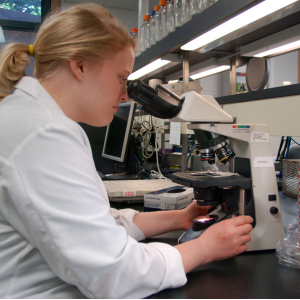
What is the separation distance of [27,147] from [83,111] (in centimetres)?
27

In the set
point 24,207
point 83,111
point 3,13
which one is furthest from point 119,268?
point 3,13

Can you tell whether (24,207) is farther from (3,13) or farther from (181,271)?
(3,13)

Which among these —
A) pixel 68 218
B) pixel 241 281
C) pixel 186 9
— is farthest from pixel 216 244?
pixel 186 9

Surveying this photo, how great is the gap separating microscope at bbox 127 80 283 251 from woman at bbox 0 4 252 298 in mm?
153

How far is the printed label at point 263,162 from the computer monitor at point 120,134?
114 cm

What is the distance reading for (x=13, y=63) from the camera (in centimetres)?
72

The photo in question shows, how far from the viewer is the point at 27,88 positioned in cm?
61

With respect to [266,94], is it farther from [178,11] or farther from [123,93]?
[178,11]

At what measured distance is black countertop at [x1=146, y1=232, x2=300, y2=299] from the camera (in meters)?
0.57

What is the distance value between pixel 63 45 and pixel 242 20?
759 millimetres

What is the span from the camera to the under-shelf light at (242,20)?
937mm

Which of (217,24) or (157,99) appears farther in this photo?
(217,24)

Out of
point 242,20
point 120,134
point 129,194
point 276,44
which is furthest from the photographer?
point 120,134

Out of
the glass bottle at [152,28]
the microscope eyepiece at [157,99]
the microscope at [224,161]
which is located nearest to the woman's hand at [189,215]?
the microscope at [224,161]
